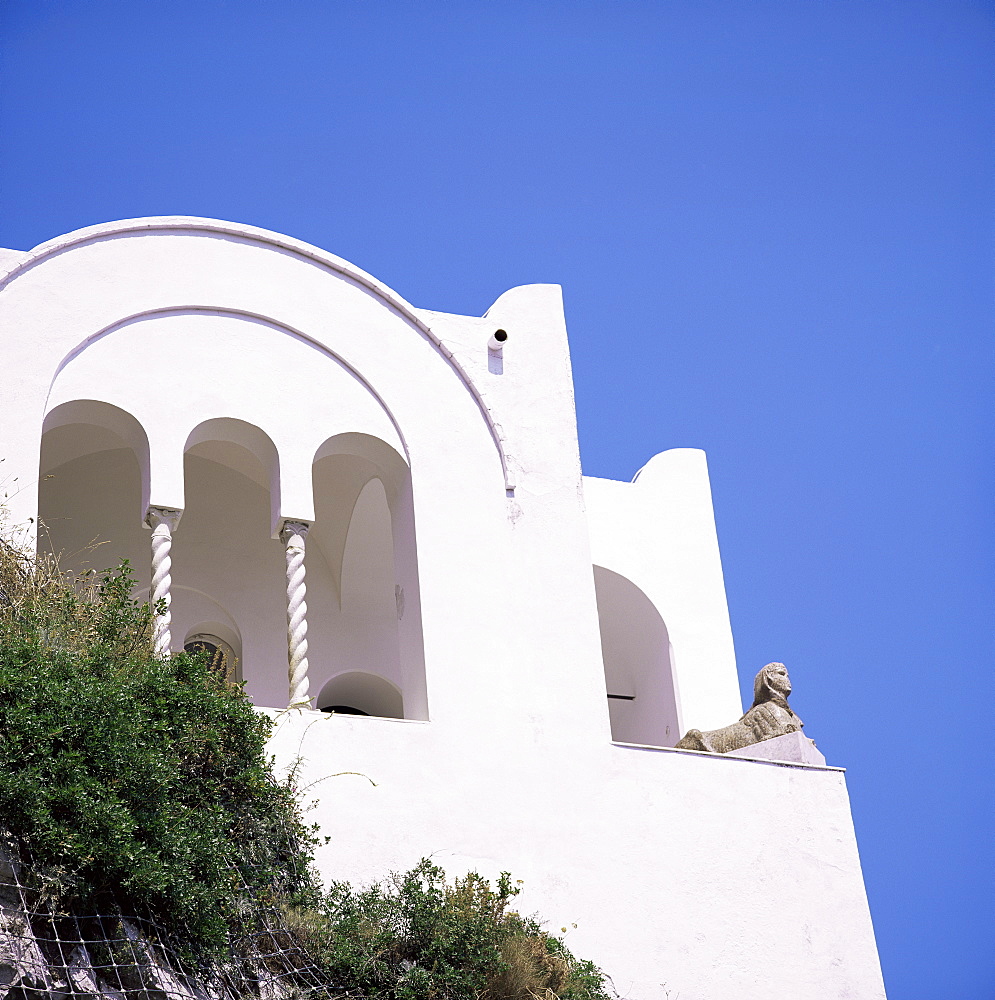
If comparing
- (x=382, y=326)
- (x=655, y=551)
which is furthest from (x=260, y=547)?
(x=655, y=551)

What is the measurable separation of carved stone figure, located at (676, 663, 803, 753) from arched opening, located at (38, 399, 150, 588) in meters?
5.50

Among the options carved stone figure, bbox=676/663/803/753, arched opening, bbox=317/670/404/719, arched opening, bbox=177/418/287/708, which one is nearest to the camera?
carved stone figure, bbox=676/663/803/753

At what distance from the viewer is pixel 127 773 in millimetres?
8547

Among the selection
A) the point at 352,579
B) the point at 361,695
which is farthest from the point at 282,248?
the point at 361,695

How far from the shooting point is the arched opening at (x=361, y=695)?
1526cm

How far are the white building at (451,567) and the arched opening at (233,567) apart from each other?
279mm

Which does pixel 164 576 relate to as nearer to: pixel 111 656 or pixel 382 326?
pixel 111 656

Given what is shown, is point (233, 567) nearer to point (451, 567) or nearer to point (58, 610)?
point (451, 567)

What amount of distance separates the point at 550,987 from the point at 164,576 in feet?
13.5

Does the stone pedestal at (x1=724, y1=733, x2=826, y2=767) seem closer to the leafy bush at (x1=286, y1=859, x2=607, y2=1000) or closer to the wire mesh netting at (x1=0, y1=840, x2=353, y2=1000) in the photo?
the leafy bush at (x1=286, y1=859, x2=607, y2=1000)

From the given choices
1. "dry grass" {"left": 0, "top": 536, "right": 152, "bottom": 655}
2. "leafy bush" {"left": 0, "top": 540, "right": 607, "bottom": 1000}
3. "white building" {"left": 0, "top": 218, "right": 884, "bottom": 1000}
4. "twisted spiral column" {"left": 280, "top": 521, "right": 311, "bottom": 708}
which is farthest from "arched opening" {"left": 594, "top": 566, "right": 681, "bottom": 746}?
"dry grass" {"left": 0, "top": 536, "right": 152, "bottom": 655}

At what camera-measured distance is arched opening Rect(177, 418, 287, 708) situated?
579 inches

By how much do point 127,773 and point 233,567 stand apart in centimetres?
670

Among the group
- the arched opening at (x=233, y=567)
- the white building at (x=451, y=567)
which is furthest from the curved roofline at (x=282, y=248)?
the arched opening at (x=233, y=567)
